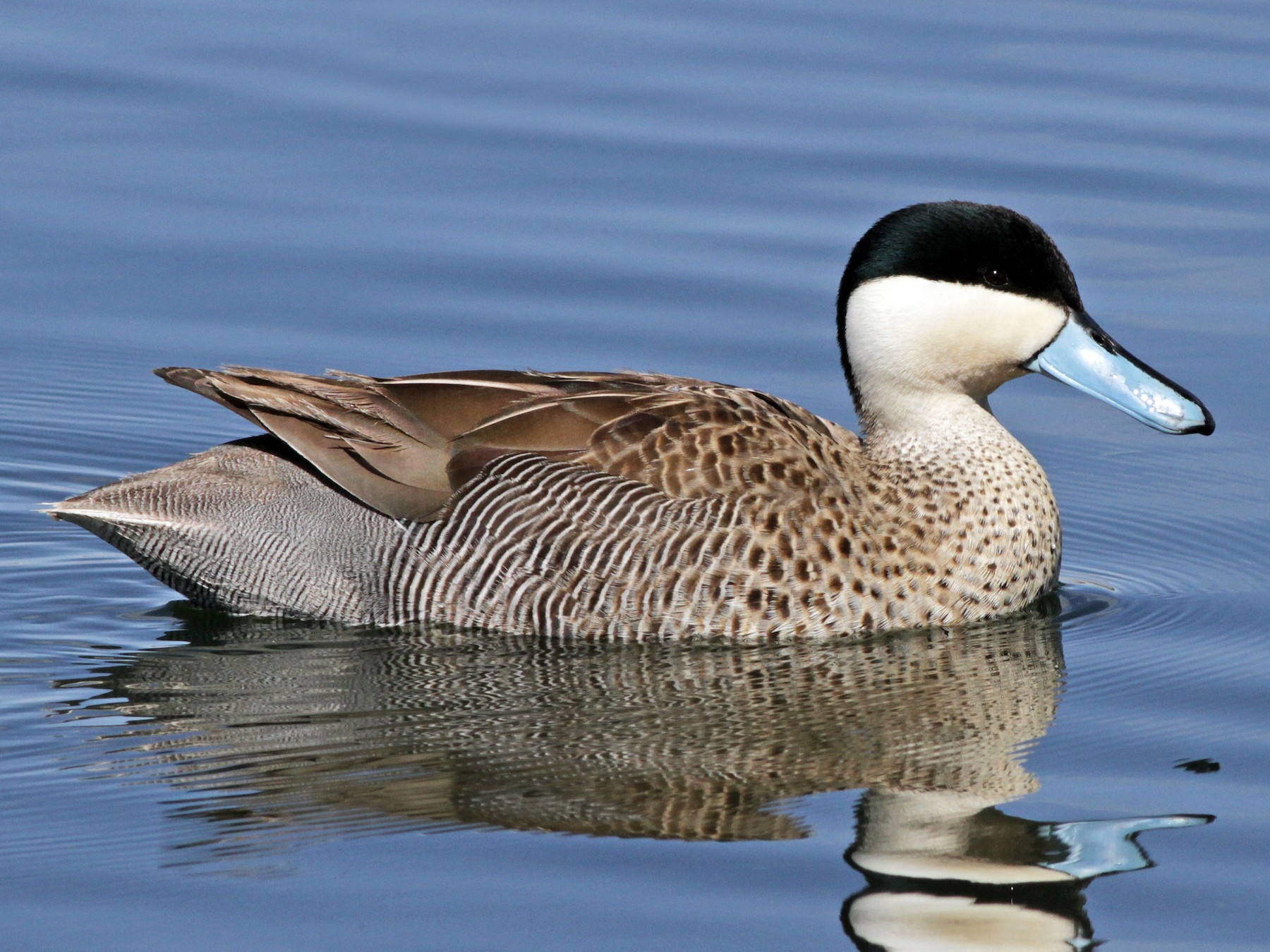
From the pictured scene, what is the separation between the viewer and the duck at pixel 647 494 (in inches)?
307

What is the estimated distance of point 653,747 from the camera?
668cm

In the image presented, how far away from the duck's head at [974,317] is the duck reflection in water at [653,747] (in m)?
0.91

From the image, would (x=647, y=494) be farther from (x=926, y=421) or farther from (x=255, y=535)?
(x=255, y=535)

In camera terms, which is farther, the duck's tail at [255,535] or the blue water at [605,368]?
the duck's tail at [255,535]

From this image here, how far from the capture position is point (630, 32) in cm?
1354

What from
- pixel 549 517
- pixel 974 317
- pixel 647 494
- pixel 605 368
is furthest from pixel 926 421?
pixel 605 368

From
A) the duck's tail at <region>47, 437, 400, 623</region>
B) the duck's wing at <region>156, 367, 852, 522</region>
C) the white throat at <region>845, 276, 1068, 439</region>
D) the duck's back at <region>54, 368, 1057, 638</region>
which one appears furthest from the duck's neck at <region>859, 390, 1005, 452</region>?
the duck's tail at <region>47, 437, 400, 623</region>

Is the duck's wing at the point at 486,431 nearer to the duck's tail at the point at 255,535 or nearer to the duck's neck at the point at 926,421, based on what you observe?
the duck's tail at the point at 255,535

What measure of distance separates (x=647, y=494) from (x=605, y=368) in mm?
2306

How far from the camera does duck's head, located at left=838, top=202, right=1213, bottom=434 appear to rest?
793 cm

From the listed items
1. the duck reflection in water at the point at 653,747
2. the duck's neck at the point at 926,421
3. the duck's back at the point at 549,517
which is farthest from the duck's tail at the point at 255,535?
the duck's neck at the point at 926,421

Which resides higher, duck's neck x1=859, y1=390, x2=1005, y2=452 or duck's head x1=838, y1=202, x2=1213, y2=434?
duck's head x1=838, y1=202, x2=1213, y2=434

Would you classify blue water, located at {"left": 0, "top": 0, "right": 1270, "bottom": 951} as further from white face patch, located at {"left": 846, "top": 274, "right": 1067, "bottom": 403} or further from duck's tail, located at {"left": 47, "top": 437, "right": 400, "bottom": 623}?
white face patch, located at {"left": 846, "top": 274, "right": 1067, "bottom": 403}

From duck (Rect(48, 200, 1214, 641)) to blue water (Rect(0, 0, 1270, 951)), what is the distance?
0.65 ft
